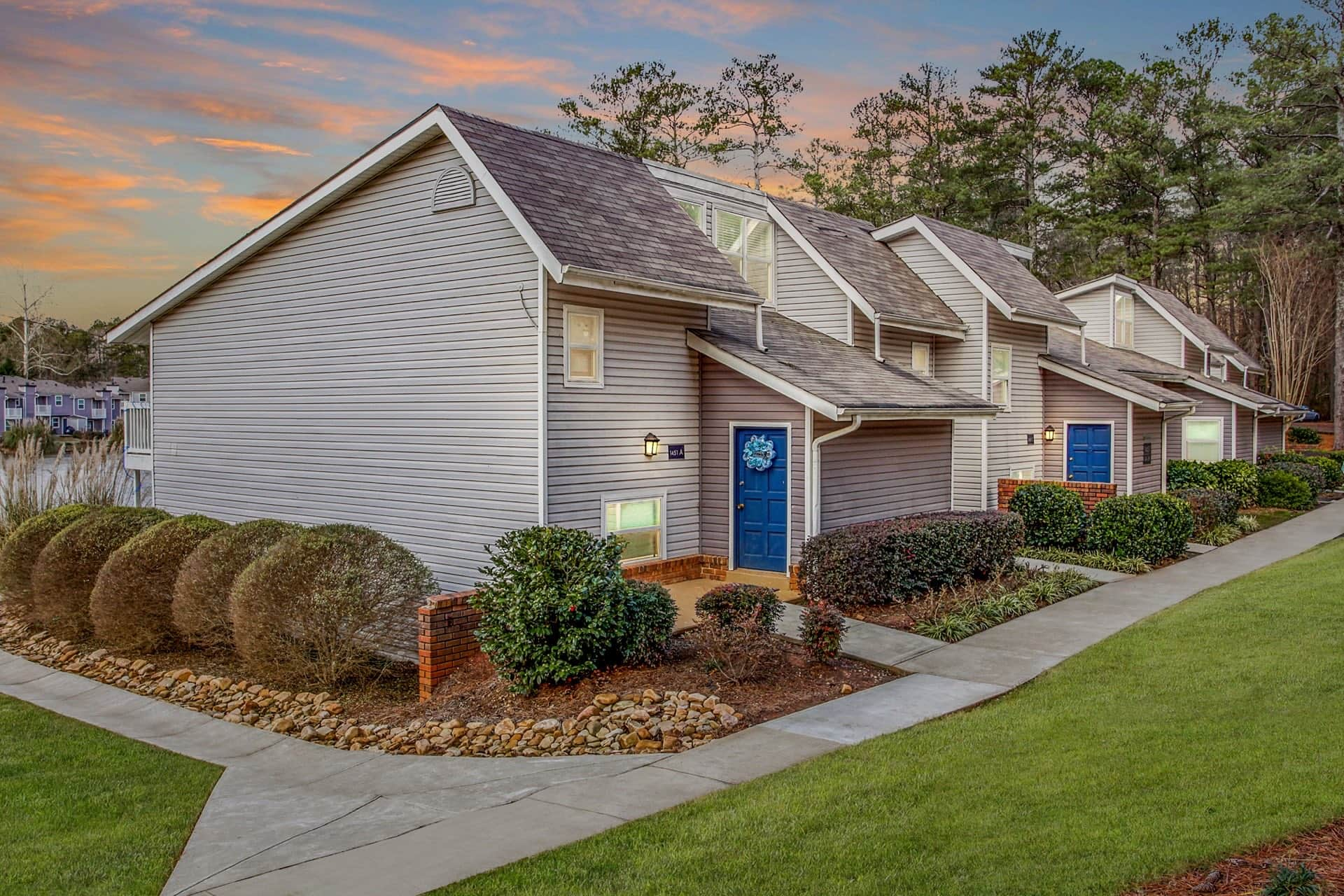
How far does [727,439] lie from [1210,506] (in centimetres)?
1160

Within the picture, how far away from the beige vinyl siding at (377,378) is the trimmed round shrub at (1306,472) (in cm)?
2287

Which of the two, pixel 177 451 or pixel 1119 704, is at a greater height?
pixel 177 451

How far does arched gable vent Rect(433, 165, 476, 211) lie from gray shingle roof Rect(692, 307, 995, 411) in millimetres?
3806

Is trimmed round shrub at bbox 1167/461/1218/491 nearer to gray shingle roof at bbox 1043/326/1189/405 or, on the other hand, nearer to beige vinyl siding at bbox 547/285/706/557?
gray shingle roof at bbox 1043/326/1189/405

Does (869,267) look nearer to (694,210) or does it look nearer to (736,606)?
(694,210)

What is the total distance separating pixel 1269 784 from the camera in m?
5.80

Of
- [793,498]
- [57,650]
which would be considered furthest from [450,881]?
[57,650]

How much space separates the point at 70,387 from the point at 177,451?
6493 centimetres

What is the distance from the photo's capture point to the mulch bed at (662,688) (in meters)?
8.69

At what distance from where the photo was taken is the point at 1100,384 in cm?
2075

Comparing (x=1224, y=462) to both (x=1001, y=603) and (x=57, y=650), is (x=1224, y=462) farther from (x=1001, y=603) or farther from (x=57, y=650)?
(x=57, y=650)

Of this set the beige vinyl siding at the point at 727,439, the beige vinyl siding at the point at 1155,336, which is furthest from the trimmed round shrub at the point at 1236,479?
the beige vinyl siding at the point at 727,439

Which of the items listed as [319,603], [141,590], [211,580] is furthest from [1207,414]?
[141,590]

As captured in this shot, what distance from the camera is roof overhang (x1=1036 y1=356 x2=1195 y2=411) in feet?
65.5
